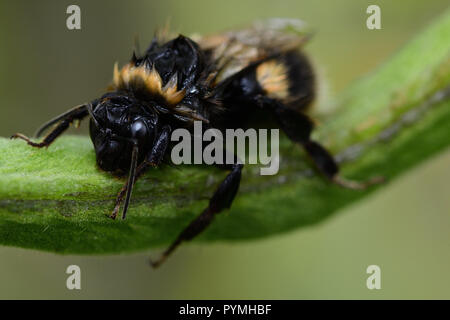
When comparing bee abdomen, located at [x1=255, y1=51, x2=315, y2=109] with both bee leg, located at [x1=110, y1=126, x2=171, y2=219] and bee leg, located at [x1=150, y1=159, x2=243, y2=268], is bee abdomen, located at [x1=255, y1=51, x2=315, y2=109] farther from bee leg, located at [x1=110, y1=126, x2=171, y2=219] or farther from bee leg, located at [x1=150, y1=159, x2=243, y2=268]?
bee leg, located at [x1=110, y1=126, x2=171, y2=219]

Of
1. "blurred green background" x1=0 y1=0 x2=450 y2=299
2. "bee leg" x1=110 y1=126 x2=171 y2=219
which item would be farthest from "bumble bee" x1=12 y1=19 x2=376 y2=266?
"blurred green background" x1=0 y1=0 x2=450 y2=299

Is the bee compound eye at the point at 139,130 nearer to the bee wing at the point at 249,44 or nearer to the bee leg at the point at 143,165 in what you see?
the bee leg at the point at 143,165

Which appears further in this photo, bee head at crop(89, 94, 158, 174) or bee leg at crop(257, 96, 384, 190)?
bee leg at crop(257, 96, 384, 190)

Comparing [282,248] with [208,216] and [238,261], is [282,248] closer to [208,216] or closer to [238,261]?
[238,261]

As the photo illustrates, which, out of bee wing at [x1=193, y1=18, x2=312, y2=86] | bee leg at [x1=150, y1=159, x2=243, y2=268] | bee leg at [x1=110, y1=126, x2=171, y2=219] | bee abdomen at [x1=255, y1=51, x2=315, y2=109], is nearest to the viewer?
bee leg at [x1=110, y1=126, x2=171, y2=219]

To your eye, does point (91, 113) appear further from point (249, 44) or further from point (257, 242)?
point (257, 242)

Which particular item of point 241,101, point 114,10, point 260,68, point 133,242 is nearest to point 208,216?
point 133,242

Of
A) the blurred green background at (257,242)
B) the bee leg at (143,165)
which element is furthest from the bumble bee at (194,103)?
the blurred green background at (257,242)
